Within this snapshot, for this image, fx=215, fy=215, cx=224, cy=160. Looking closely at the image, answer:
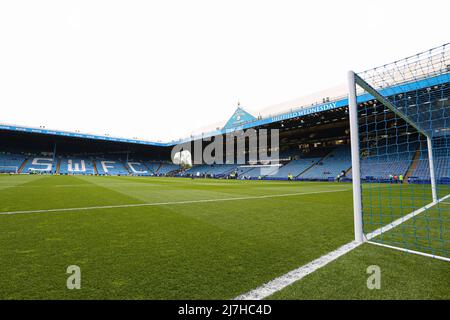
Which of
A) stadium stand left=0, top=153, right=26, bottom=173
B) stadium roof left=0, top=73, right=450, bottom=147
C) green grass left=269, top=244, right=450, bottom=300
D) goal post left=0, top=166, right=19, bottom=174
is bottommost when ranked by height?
green grass left=269, top=244, right=450, bottom=300

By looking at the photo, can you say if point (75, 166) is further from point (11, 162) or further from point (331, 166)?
point (331, 166)

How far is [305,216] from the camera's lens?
4.92 metres

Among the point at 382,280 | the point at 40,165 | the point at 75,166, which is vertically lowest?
the point at 382,280

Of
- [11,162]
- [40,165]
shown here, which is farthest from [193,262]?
[11,162]

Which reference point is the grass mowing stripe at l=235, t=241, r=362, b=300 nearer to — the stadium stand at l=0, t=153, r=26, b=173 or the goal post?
the goal post

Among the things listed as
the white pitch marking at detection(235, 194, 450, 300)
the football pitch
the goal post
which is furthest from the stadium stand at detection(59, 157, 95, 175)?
the white pitch marking at detection(235, 194, 450, 300)

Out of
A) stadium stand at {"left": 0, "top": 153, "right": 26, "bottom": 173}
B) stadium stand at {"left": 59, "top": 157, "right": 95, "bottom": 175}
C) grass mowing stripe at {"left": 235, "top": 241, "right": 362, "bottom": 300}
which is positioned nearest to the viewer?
grass mowing stripe at {"left": 235, "top": 241, "right": 362, "bottom": 300}

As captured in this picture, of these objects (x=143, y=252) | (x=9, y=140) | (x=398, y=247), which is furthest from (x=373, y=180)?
(x=9, y=140)

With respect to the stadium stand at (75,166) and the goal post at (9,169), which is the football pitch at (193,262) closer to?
the stadium stand at (75,166)

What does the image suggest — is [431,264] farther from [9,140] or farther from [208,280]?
[9,140]

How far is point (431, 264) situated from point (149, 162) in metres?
63.0

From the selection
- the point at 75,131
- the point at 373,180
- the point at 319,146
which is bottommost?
the point at 373,180

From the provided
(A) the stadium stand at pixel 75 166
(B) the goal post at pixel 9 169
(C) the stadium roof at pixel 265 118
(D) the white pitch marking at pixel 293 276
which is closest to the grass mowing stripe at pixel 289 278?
(D) the white pitch marking at pixel 293 276

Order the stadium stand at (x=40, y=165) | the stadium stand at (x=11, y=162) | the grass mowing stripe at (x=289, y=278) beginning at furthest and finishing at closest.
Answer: the stadium stand at (x=40, y=165)
the stadium stand at (x=11, y=162)
the grass mowing stripe at (x=289, y=278)
